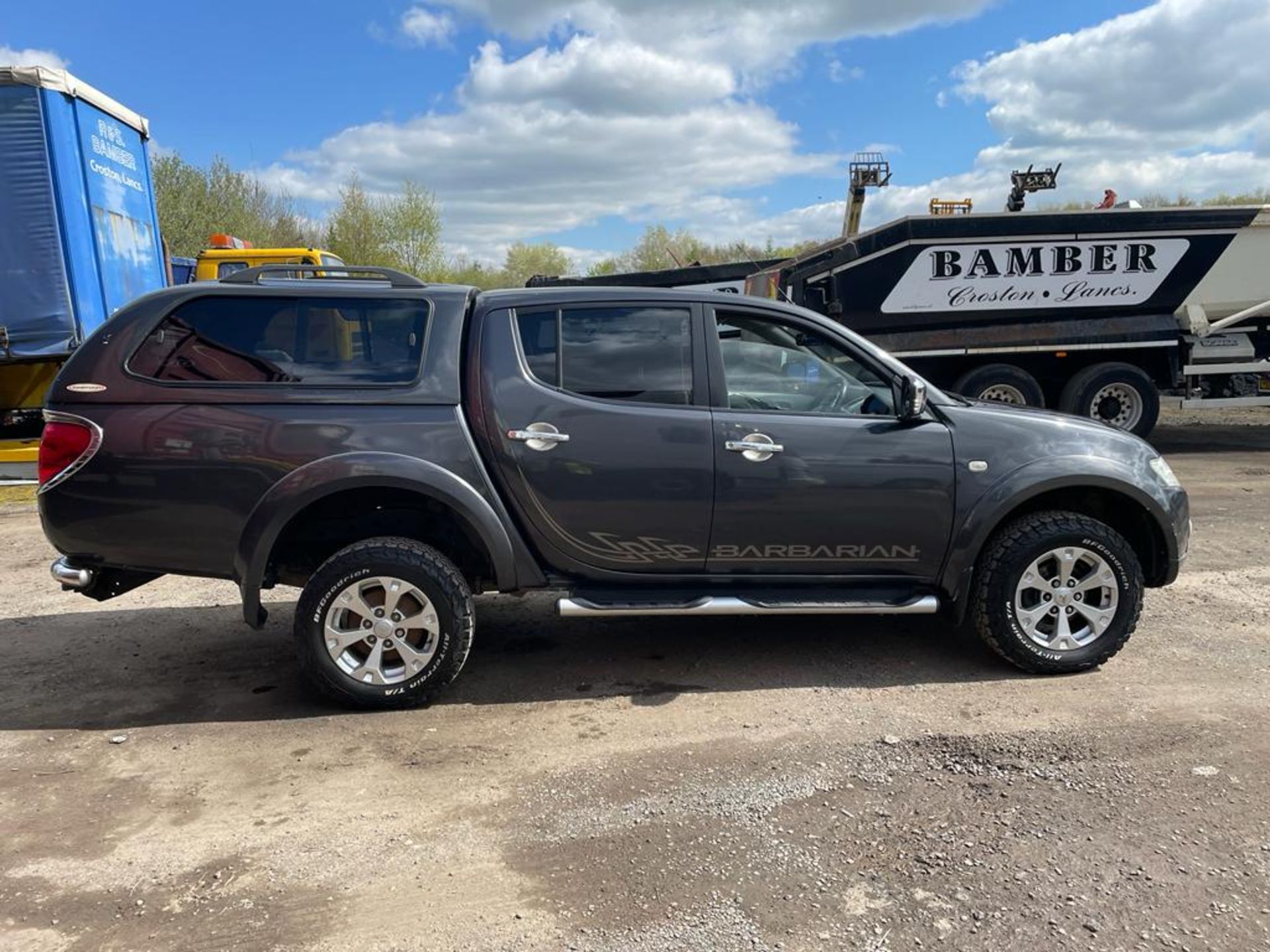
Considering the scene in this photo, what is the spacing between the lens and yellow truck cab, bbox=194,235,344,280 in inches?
502

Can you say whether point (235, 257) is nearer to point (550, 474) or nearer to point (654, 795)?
point (550, 474)

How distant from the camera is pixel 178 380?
12.8 feet

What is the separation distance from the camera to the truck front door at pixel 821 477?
4.03m

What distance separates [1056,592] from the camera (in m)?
4.18

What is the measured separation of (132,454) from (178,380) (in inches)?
14.6

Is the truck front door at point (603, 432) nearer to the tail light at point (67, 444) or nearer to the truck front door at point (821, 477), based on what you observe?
the truck front door at point (821, 477)

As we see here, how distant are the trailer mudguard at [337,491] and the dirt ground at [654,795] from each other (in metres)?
0.75

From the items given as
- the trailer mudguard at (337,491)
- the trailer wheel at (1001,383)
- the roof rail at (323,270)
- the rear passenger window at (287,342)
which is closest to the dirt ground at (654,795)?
the trailer mudguard at (337,491)

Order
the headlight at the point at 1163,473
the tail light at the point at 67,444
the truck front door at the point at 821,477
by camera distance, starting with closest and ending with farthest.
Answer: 1. the tail light at the point at 67,444
2. the truck front door at the point at 821,477
3. the headlight at the point at 1163,473

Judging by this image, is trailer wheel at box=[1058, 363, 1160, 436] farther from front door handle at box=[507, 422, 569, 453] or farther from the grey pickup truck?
front door handle at box=[507, 422, 569, 453]

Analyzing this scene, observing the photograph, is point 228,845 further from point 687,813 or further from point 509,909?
point 687,813

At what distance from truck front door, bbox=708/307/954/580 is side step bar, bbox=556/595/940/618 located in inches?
5.8

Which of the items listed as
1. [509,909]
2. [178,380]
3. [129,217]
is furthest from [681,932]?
[129,217]

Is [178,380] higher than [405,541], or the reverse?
[178,380]
